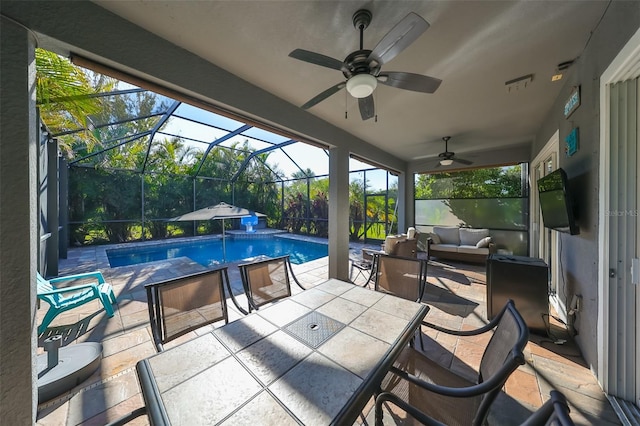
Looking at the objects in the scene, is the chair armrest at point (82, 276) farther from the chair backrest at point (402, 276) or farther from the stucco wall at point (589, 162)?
the stucco wall at point (589, 162)

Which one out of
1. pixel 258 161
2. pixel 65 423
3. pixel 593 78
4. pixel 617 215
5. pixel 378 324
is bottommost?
pixel 65 423

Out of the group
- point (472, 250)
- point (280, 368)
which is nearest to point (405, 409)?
point (280, 368)

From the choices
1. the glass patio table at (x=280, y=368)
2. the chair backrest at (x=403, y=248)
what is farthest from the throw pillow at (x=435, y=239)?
the glass patio table at (x=280, y=368)

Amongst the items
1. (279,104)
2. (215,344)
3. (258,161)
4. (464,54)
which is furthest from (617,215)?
(258,161)

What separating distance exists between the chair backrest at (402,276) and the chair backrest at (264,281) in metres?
1.03

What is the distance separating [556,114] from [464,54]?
6.37ft

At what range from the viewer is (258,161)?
1093 cm

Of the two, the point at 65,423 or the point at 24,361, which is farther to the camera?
the point at 65,423

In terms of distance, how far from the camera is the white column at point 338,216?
13.3 feet

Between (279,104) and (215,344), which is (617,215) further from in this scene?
(279,104)

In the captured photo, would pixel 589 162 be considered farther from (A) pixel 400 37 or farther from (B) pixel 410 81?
(A) pixel 400 37

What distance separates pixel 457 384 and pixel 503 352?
0.38m

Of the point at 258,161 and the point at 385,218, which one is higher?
the point at 258,161

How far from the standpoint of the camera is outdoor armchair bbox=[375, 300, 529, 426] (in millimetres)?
909
